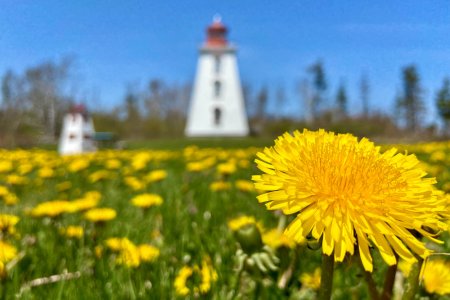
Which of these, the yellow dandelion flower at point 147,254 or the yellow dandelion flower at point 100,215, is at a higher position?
the yellow dandelion flower at point 100,215

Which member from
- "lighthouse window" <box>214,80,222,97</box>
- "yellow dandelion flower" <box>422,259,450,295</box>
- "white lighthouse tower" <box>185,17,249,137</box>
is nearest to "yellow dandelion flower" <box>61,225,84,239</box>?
"yellow dandelion flower" <box>422,259,450,295</box>

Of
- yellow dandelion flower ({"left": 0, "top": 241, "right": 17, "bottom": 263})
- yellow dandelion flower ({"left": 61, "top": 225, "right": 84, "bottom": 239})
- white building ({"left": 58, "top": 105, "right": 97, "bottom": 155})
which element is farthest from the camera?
white building ({"left": 58, "top": 105, "right": 97, "bottom": 155})

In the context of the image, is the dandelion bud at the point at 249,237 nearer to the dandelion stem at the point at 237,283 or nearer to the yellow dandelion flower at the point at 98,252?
the dandelion stem at the point at 237,283

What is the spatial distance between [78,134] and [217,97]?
12.9 m

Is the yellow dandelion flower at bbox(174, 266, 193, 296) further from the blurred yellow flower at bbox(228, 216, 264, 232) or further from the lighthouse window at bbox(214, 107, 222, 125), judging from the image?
the lighthouse window at bbox(214, 107, 222, 125)

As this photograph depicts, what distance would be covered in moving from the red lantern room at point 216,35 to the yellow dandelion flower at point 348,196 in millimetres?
25544

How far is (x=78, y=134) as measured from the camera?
1316cm

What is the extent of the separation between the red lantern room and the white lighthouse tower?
18 cm

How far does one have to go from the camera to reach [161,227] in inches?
62.1

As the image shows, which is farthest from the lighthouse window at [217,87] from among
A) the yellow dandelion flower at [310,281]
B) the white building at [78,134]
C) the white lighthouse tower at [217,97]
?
the yellow dandelion flower at [310,281]

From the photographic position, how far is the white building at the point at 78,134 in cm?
1262

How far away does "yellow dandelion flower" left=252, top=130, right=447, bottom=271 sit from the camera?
46cm

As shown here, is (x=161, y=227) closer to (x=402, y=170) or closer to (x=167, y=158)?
(x=402, y=170)

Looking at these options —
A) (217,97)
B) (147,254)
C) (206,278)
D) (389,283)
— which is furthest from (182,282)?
(217,97)
